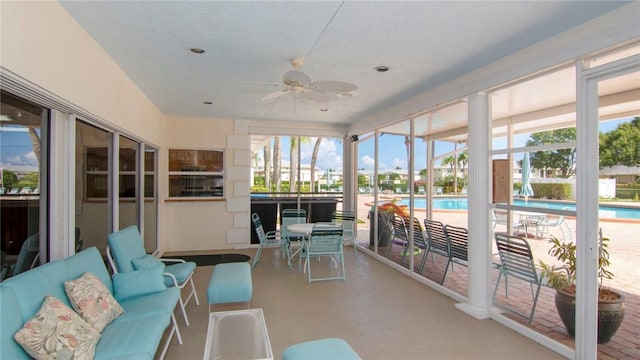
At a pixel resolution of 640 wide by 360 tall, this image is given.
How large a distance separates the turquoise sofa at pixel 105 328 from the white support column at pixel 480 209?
10.0ft

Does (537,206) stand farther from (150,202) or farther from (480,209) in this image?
(150,202)

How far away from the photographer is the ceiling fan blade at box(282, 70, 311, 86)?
10.5 feet

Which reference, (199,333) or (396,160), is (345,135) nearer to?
(396,160)

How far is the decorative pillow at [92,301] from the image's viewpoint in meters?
2.12

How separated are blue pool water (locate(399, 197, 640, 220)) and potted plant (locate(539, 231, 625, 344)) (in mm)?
214

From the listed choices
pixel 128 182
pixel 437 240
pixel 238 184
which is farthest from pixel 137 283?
pixel 238 184

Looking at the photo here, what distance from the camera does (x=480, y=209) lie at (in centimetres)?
364

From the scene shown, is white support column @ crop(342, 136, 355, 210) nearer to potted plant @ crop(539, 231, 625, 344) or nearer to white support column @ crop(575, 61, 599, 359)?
potted plant @ crop(539, 231, 625, 344)

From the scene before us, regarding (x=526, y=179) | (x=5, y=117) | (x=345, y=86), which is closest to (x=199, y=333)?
(x=5, y=117)

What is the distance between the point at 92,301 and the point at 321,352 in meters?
1.55

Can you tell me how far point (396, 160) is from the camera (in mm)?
5824

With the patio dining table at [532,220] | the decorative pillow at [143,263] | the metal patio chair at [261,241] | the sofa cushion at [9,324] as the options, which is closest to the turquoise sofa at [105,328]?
the sofa cushion at [9,324]

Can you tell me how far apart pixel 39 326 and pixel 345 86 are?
9.63 feet

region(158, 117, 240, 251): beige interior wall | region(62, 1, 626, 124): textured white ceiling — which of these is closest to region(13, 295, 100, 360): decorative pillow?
region(62, 1, 626, 124): textured white ceiling
